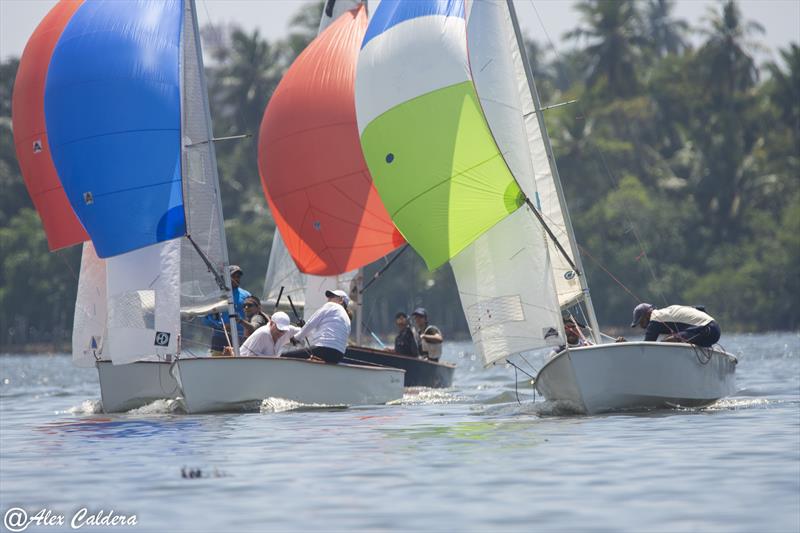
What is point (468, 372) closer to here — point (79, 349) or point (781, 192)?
point (79, 349)

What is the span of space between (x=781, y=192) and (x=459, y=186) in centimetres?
5643

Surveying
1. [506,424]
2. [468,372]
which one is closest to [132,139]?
[506,424]

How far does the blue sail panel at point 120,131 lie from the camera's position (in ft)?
74.1

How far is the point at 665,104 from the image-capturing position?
80375mm

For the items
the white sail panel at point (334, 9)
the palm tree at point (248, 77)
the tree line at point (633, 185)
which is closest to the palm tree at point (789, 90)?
the tree line at point (633, 185)

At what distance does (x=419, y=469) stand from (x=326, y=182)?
15.1 metres

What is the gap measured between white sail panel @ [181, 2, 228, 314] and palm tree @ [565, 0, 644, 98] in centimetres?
6071

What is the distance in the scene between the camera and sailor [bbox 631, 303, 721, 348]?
19.6 metres

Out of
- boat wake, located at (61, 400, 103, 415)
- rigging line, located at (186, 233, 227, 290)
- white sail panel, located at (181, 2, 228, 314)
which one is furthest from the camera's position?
boat wake, located at (61, 400, 103, 415)

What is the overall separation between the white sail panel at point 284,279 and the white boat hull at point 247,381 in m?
9.59

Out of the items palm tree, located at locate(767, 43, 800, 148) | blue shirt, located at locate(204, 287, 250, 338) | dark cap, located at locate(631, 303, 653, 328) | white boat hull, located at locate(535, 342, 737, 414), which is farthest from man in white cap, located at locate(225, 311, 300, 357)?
palm tree, located at locate(767, 43, 800, 148)

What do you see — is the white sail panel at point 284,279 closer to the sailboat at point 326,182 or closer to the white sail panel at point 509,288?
the sailboat at point 326,182

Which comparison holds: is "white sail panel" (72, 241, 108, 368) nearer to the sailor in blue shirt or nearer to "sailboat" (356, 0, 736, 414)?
the sailor in blue shirt

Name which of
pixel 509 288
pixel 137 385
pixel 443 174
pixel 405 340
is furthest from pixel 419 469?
pixel 405 340
